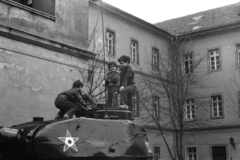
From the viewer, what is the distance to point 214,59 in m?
28.4

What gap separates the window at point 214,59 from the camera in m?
28.3

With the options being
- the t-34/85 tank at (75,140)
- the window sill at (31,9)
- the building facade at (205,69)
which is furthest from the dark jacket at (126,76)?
the building facade at (205,69)

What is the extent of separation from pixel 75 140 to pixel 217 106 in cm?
2213

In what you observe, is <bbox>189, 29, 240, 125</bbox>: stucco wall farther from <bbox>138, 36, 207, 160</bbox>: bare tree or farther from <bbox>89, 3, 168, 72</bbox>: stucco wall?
<bbox>89, 3, 168, 72</bbox>: stucco wall

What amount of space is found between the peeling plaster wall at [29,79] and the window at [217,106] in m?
14.9

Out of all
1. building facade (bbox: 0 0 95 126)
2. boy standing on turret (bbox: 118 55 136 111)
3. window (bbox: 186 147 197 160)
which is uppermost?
building facade (bbox: 0 0 95 126)

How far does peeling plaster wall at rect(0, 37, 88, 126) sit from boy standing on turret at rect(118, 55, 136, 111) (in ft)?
18.6

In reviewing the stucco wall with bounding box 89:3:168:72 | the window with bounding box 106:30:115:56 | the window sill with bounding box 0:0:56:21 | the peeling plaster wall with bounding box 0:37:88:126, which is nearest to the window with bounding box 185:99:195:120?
the stucco wall with bounding box 89:3:168:72

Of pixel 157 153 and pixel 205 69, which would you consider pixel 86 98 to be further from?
pixel 205 69

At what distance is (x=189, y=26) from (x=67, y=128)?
82.7 ft

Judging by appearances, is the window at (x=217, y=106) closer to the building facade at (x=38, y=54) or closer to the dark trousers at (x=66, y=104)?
the building facade at (x=38, y=54)

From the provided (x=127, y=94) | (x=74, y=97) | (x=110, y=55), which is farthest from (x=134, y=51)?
(x=74, y=97)

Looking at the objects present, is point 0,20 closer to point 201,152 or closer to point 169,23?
point 201,152

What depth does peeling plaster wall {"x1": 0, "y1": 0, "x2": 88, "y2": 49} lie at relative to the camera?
44.6ft
